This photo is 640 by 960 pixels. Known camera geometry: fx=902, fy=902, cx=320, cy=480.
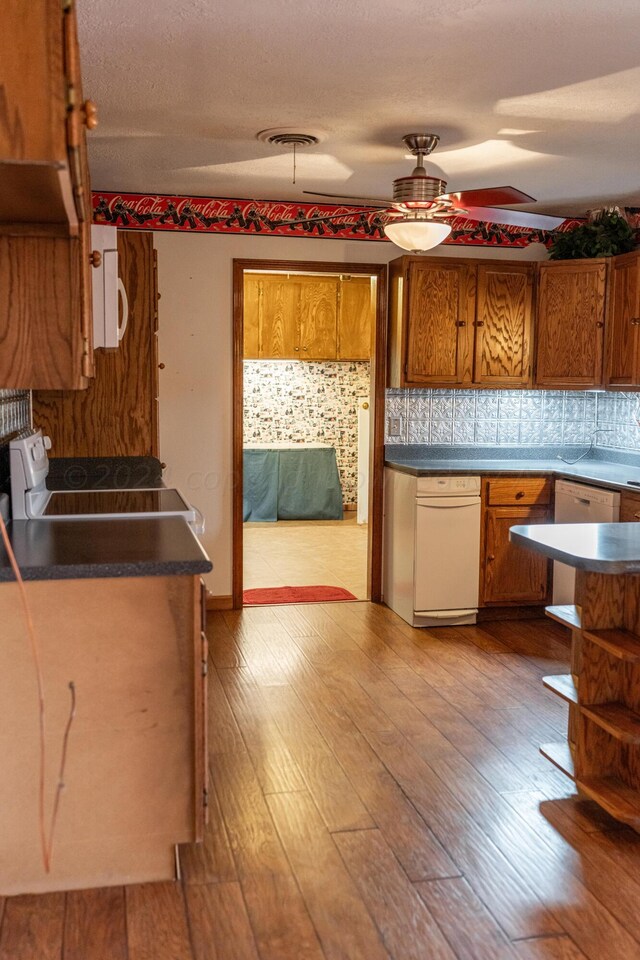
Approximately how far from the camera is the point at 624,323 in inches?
204

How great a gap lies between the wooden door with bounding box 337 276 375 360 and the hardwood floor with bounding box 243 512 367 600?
1.61 meters

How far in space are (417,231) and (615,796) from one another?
221 centimetres

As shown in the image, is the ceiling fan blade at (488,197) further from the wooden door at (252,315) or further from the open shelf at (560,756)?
the wooden door at (252,315)

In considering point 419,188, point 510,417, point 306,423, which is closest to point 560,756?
point 419,188

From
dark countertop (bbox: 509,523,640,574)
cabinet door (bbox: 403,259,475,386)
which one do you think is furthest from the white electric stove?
cabinet door (bbox: 403,259,475,386)

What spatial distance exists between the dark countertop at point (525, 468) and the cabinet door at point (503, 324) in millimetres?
527

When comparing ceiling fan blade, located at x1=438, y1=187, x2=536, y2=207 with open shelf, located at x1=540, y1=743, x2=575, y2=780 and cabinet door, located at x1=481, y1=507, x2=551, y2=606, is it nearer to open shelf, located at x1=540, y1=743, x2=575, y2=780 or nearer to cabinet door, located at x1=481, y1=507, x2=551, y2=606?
open shelf, located at x1=540, y1=743, x2=575, y2=780

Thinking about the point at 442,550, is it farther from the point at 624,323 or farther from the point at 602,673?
the point at 602,673

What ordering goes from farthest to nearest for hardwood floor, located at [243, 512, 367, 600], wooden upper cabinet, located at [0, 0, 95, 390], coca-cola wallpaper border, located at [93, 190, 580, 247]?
hardwood floor, located at [243, 512, 367, 600]
coca-cola wallpaper border, located at [93, 190, 580, 247]
wooden upper cabinet, located at [0, 0, 95, 390]

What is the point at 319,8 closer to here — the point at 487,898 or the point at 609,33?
the point at 609,33

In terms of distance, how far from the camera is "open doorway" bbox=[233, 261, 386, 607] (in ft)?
24.1

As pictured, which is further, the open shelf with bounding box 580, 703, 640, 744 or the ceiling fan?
the ceiling fan

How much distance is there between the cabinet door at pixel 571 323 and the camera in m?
5.36

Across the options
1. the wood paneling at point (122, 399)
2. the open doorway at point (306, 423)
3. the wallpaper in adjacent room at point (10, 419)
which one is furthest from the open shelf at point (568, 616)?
the open doorway at point (306, 423)
